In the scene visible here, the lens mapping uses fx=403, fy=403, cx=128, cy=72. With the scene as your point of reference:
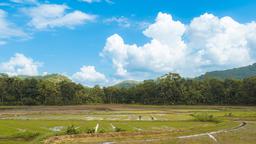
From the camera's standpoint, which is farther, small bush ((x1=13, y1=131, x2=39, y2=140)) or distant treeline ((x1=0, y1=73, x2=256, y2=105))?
distant treeline ((x1=0, y1=73, x2=256, y2=105))

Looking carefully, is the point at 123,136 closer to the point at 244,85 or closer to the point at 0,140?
the point at 0,140

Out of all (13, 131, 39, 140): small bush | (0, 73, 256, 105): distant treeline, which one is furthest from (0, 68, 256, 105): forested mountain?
(13, 131, 39, 140): small bush

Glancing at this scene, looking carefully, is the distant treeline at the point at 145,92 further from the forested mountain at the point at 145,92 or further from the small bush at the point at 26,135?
the small bush at the point at 26,135

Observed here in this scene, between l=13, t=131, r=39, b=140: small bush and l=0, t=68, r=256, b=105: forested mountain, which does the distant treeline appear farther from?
l=13, t=131, r=39, b=140: small bush

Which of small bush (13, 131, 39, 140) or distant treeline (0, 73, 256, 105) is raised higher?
distant treeline (0, 73, 256, 105)

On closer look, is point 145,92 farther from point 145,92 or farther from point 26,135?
point 26,135

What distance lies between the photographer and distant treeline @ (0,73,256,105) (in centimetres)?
12770

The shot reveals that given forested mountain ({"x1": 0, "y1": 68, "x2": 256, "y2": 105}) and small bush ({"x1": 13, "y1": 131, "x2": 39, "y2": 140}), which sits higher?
forested mountain ({"x1": 0, "y1": 68, "x2": 256, "y2": 105})

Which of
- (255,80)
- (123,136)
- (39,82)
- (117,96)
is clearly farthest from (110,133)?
(117,96)

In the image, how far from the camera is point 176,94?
455ft

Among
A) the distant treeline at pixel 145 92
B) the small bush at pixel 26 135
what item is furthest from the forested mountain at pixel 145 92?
the small bush at pixel 26 135

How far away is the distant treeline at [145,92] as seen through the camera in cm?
12770

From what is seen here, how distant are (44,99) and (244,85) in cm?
6335

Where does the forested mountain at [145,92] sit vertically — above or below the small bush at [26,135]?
above
